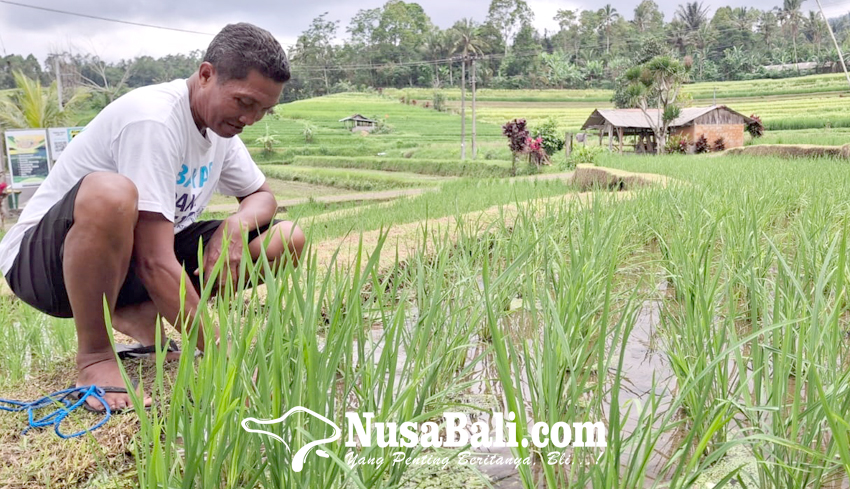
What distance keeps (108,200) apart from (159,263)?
0.15 m

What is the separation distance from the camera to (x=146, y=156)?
1.41m

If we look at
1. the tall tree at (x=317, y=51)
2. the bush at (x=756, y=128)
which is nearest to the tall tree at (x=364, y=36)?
the tall tree at (x=317, y=51)

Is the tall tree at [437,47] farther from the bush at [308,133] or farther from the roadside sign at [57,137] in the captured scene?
the roadside sign at [57,137]

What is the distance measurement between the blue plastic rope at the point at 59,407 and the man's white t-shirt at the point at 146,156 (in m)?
0.33

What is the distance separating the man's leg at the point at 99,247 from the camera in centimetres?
133

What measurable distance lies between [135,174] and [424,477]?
0.81 meters

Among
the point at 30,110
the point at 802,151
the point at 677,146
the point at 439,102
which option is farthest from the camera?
the point at 439,102

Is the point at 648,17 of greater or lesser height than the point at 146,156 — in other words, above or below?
above

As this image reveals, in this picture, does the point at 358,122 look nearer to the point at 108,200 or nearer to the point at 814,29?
the point at 108,200

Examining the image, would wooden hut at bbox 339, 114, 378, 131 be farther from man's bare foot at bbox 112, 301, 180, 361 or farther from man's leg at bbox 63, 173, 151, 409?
man's leg at bbox 63, 173, 151, 409

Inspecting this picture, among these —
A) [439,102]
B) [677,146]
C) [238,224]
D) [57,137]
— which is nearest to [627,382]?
[238,224]

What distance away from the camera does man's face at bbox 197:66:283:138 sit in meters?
1.44

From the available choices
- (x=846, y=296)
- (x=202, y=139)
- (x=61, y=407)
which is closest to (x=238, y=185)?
(x=202, y=139)

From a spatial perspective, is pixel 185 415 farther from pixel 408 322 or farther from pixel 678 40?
pixel 678 40
